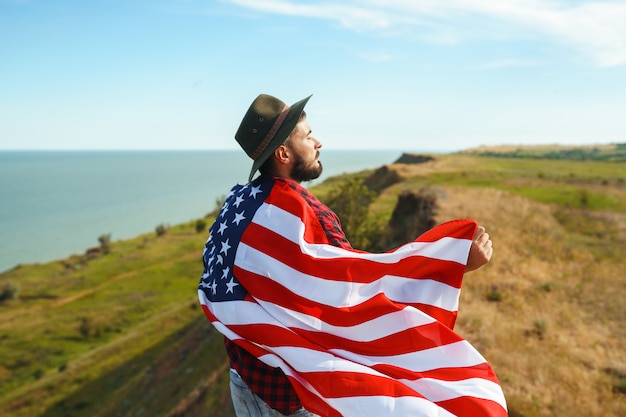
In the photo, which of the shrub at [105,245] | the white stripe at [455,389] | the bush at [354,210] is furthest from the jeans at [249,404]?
the shrub at [105,245]

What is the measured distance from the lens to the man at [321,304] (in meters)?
2.98

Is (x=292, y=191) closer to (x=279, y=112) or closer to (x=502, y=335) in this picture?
(x=279, y=112)

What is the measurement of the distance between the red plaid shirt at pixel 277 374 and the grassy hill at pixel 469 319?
18.6ft

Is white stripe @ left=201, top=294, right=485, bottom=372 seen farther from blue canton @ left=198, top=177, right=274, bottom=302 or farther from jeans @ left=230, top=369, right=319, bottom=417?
jeans @ left=230, top=369, right=319, bottom=417

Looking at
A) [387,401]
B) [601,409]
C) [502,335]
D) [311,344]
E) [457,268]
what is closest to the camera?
[387,401]

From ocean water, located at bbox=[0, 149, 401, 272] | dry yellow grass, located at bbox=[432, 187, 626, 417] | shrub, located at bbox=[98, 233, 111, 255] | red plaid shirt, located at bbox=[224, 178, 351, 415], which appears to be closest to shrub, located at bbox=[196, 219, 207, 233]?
shrub, located at bbox=[98, 233, 111, 255]

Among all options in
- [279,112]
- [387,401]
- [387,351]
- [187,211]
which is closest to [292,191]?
[279,112]

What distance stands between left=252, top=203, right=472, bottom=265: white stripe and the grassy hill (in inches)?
214

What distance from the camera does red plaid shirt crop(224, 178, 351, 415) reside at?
3225mm

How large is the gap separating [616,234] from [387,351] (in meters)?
22.2

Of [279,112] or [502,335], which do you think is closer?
[279,112]

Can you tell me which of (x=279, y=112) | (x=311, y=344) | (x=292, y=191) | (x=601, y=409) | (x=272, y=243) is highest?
(x=279, y=112)

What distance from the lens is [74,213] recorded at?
127 m

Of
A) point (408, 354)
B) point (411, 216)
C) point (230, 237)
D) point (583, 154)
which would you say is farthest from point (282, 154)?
point (583, 154)
